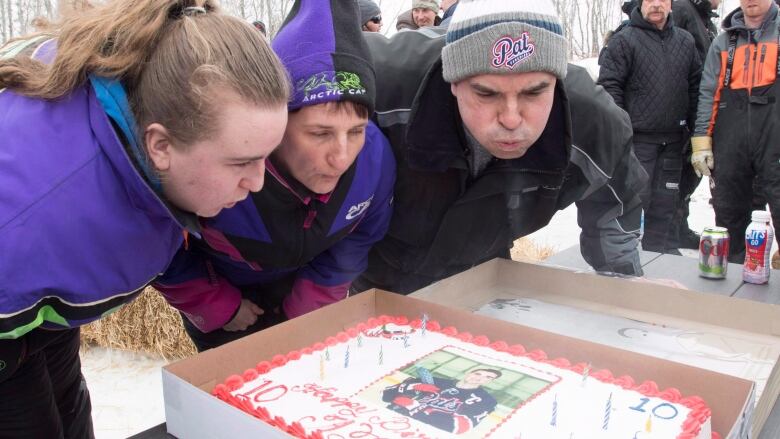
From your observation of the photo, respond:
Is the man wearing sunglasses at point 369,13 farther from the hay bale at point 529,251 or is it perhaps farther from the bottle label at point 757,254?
the bottle label at point 757,254

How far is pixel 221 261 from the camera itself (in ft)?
5.17

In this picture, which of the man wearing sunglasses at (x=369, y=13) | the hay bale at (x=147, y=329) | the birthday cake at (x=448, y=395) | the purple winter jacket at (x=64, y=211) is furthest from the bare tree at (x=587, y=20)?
the purple winter jacket at (x=64, y=211)

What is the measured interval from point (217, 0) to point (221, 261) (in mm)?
678

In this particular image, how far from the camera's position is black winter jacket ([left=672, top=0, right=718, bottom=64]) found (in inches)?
168

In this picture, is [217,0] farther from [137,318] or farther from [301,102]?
[137,318]

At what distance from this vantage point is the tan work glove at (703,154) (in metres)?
3.69

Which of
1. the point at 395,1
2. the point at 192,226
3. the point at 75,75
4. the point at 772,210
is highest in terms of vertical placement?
the point at 395,1

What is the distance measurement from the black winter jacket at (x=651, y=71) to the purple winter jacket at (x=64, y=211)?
11.4ft

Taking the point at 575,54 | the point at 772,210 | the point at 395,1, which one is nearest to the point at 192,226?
the point at 772,210

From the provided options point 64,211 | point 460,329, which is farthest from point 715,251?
point 64,211

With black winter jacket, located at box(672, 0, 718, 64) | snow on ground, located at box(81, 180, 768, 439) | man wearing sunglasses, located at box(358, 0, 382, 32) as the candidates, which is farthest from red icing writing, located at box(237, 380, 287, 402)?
black winter jacket, located at box(672, 0, 718, 64)

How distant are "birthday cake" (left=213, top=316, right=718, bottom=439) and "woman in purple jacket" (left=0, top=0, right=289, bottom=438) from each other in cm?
29

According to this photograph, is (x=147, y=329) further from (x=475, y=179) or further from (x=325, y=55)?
(x=325, y=55)

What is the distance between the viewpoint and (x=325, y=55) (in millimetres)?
1251
